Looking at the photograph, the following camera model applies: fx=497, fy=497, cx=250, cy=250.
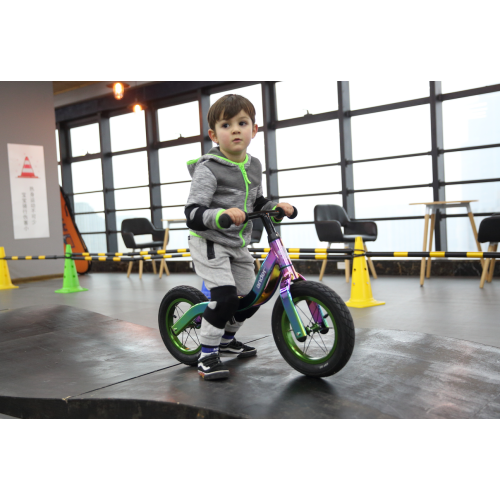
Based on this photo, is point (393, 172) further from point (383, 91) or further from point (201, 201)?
point (201, 201)

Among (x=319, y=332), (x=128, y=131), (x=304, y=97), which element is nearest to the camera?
(x=319, y=332)

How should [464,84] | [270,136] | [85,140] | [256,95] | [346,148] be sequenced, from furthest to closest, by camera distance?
[85,140] < [256,95] < [270,136] < [346,148] < [464,84]

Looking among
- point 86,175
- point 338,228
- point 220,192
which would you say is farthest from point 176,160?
point 220,192

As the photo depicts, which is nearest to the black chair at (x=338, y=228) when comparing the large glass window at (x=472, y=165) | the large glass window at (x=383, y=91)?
the large glass window at (x=472, y=165)

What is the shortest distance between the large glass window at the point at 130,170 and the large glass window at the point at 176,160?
0.39 m

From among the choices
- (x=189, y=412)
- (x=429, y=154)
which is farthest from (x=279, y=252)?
(x=429, y=154)

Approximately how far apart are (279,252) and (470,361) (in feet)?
3.29

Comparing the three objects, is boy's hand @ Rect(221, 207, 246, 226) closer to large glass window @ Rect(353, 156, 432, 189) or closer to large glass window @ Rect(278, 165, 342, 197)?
large glass window @ Rect(353, 156, 432, 189)

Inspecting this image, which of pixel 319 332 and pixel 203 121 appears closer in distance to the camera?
pixel 319 332

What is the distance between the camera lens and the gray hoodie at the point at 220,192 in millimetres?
1906

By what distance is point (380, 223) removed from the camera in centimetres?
731

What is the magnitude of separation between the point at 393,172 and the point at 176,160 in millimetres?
4165

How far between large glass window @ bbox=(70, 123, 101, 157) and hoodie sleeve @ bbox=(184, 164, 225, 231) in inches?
360

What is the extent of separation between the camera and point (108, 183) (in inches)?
402
